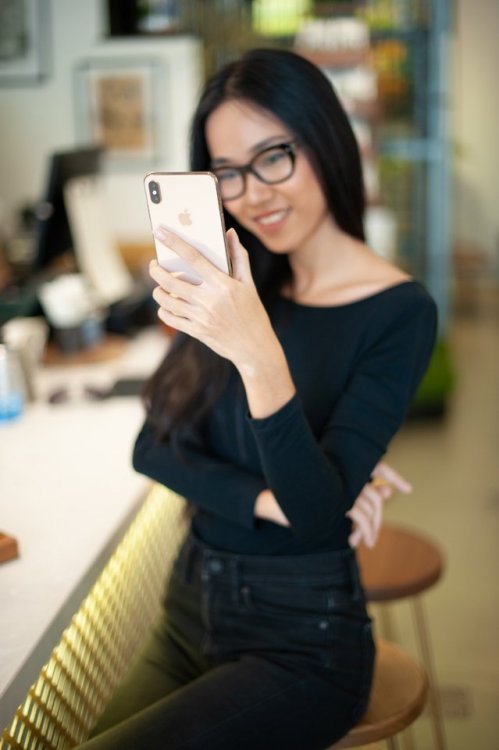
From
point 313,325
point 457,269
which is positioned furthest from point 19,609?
point 457,269

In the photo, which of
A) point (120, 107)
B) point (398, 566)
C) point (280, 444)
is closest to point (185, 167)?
point (120, 107)

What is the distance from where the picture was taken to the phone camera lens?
1371mm

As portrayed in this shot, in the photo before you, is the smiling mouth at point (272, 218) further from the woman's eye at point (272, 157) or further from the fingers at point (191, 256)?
the fingers at point (191, 256)

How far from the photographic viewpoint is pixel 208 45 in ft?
15.7

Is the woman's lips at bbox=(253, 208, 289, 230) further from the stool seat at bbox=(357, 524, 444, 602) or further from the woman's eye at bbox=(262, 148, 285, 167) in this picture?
the stool seat at bbox=(357, 524, 444, 602)

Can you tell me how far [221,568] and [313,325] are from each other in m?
0.43

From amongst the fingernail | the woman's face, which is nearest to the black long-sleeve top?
the woman's face

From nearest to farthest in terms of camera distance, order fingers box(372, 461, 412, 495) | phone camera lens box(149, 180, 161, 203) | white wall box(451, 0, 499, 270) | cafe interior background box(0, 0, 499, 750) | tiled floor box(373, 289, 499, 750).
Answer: phone camera lens box(149, 180, 161, 203) → fingers box(372, 461, 412, 495) → tiled floor box(373, 289, 499, 750) → cafe interior background box(0, 0, 499, 750) → white wall box(451, 0, 499, 270)

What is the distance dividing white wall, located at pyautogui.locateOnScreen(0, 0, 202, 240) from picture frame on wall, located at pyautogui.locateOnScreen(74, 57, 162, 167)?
3 centimetres

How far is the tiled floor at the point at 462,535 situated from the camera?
282 centimetres

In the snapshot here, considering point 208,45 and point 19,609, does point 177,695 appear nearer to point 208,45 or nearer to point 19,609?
point 19,609

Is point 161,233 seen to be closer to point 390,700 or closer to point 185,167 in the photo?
point 390,700

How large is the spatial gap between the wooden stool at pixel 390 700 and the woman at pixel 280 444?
34 mm

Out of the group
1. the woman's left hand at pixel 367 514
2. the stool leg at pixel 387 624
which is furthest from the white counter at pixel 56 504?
the stool leg at pixel 387 624
